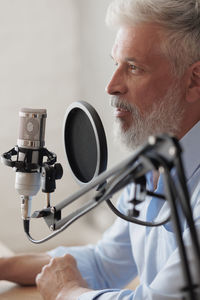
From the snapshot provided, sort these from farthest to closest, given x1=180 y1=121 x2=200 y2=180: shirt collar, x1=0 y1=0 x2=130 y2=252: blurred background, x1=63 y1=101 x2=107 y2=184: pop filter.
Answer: x1=0 y1=0 x2=130 y2=252: blurred background
x1=180 y1=121 x2=200 y2=180: shirt collar
x1=63 y1=101 x2=107 y2=184: pop filter

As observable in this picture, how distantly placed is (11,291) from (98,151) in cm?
62

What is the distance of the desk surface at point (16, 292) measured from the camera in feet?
4.58

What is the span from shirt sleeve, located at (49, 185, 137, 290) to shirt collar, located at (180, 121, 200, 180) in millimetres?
317

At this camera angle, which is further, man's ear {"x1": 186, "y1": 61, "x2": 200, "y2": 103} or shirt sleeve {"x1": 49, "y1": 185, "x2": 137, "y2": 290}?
shirt sleeve {"x1": 49, "y1": 185, "x2": 137, "y2": 290}

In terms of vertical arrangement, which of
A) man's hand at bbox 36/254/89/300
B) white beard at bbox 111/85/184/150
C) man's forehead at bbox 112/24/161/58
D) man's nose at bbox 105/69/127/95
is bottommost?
man's hand at bbox 36/254/89/300

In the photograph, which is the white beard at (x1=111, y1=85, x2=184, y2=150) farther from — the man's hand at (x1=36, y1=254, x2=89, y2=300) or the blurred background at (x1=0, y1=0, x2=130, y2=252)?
the blurred background at (x1=0, y1=0, x2=130, y2=252)

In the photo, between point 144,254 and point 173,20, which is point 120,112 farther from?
point 144,254

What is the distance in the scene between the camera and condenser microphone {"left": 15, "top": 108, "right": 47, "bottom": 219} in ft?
3.55

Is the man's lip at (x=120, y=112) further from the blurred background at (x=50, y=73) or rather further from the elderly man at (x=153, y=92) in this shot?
the blurred background at (x=50, y=73)

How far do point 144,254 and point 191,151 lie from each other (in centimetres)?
35

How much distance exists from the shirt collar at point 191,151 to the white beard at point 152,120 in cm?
6

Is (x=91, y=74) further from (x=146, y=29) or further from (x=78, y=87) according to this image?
(x=146, y=29)

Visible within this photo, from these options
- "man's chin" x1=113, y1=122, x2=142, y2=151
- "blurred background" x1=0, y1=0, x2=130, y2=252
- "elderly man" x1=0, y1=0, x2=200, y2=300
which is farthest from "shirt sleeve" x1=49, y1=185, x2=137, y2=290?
"blurred background" x1=0, y1=0, x2=130, y2=252

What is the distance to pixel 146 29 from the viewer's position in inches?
53.9
